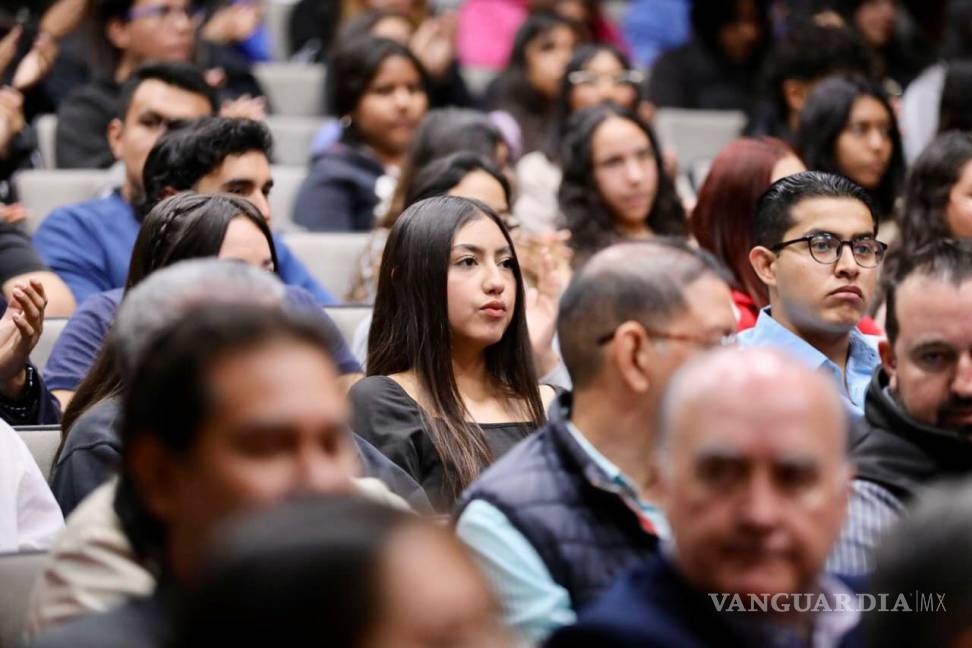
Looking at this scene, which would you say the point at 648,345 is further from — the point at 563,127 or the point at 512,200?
the point at 563,127

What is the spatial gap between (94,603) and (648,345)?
30.1 inches

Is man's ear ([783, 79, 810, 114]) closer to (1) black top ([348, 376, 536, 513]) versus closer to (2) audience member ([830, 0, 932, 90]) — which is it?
(2) audience member ([830, 0, 932, 90])

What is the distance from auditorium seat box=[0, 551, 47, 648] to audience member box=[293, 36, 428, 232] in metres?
2.64

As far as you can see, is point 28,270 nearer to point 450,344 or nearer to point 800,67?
point 450,344

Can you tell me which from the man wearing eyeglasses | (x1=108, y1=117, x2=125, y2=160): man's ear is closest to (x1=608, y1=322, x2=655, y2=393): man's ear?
the man wearing eyeglasses

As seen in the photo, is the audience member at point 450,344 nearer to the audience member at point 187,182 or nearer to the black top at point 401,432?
the black top at point 401,432

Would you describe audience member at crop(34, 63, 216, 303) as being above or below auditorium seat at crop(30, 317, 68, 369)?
above

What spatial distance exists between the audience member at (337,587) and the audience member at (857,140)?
3.25 m

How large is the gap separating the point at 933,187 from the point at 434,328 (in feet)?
4.78

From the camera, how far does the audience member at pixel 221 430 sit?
1.53 m

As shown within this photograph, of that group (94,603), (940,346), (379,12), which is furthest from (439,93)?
(94,603)

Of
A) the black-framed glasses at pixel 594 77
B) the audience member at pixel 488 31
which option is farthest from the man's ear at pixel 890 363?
the audience member at pixel 488 31

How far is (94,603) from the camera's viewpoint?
174 centimetres

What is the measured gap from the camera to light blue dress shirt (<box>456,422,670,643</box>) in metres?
1.92
